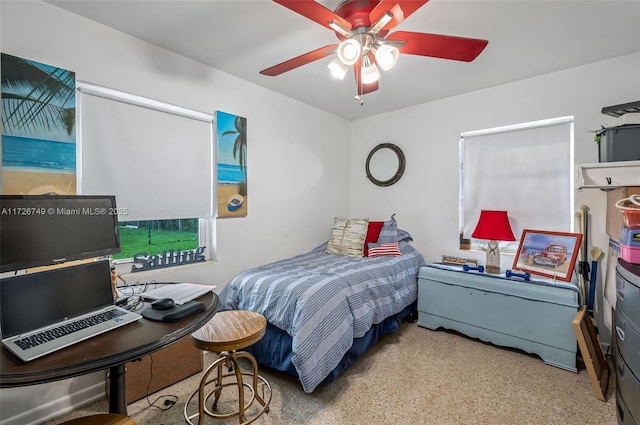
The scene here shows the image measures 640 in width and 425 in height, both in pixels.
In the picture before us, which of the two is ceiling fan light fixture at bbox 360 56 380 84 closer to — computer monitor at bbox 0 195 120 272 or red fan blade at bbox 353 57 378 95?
red fan blade at bbox 353 57 378 95

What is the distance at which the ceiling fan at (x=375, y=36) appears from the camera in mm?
1318

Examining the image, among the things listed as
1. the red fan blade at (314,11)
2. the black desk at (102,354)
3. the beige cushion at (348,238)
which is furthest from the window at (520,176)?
the black desk at (102,354)

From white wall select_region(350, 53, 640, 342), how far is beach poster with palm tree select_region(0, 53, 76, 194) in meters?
2.87

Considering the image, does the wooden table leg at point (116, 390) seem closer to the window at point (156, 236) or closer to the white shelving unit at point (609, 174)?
the window at point (156, 236)

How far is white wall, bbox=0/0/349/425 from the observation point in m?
1.74

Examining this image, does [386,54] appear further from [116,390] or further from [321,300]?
[116,390]

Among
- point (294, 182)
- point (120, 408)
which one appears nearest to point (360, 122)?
point (294, 182)

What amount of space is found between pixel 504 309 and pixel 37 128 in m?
3.53

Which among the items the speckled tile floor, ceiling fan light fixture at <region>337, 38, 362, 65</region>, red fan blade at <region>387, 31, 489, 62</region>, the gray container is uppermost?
red fan blade at <region>387, 31, 489, 62</region>

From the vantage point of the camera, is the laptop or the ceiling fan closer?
the laptop

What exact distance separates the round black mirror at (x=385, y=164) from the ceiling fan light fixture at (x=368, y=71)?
6.44 feet

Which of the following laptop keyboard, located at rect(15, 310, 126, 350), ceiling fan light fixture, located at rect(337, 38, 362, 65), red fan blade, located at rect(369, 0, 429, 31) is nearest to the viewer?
laptop keyboard, located at rect(15, 310, 126, 350)

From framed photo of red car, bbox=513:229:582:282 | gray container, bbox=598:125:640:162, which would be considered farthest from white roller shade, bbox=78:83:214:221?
gray container, bbox=598:125:640:162

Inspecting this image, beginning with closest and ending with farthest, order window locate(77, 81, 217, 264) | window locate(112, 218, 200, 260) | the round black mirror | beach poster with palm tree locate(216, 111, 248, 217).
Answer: window locate(77, 81, 217, 264) → window locate(112, 218, 200, 260) → beach poster with palm tree locate(216, 111, 248, 217) → the round black mirror
